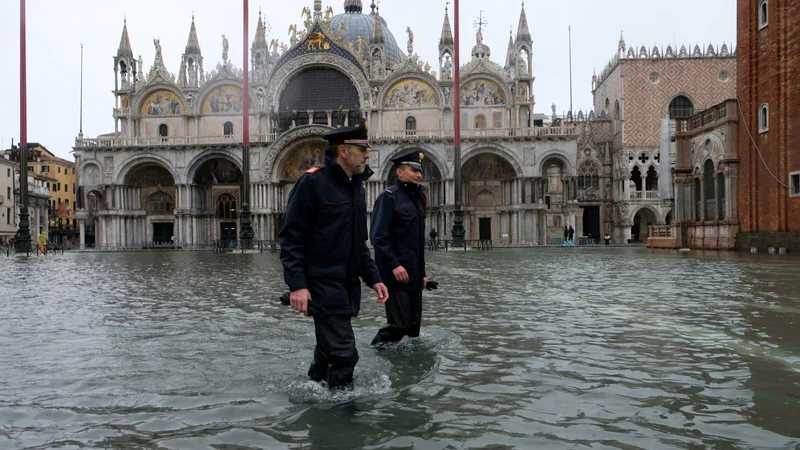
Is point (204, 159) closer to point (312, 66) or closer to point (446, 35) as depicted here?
point (312, 66)

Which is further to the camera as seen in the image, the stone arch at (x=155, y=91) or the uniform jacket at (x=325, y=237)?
the stone arch at (x=155, y=91)

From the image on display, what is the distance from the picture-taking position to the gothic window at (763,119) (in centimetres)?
2527

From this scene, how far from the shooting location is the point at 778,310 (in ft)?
27.8

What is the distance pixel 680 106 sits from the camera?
4944cm

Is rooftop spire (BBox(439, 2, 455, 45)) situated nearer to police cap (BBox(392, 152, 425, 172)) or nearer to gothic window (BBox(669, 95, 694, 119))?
gothic window (BBox(669, 95, 694, 119))

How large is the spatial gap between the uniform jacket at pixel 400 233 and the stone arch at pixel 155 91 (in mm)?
44950

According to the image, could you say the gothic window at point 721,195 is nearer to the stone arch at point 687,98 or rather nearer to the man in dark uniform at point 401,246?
the stone arch at point 687,98

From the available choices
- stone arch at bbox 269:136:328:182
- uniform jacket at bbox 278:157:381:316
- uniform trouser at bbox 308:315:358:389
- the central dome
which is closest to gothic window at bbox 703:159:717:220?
stone arch at bbox 269:136:328:182

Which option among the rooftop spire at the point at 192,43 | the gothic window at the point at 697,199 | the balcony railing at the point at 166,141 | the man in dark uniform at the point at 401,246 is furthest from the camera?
the rooftop spire at the point at 192,43

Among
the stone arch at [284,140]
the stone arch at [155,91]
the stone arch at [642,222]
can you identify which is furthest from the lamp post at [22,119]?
the stone arch at [642,222]

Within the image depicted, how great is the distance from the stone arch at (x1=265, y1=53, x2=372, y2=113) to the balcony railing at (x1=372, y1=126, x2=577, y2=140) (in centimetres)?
345

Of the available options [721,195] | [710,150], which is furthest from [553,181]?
[721,195]

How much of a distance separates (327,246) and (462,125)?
42.5 meters

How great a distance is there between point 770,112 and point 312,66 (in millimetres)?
30783
